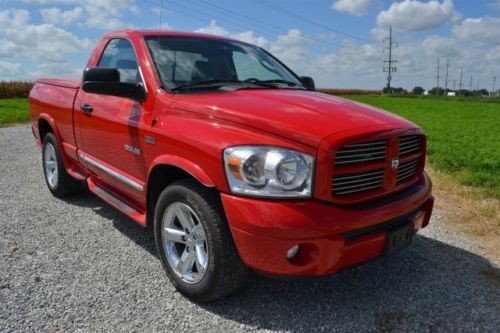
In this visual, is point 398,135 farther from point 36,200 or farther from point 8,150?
point 8,150

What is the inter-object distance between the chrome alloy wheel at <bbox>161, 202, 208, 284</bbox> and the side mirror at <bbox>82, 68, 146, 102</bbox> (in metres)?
0.95

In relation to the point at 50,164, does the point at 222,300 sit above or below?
below

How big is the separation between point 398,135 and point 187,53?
1914 mm

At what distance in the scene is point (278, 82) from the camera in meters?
4.08

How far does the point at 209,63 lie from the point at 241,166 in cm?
159

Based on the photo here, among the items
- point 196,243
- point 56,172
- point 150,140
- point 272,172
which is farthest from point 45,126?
point 272,172

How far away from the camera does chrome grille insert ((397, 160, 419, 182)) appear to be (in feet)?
10.3

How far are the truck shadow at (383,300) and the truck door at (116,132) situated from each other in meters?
0.76

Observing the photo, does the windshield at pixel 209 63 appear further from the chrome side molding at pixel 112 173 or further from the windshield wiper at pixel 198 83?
the chrome side molding at pixel 112 173

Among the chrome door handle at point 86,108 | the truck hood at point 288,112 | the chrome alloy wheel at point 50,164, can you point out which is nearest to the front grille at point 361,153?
the truck hood at point 288,112

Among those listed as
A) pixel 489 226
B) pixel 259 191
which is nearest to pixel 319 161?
pixel 259 191

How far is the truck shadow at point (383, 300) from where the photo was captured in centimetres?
288

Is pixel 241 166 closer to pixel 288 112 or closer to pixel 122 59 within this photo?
pixel 288 112

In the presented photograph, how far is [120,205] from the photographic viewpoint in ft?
12.9
